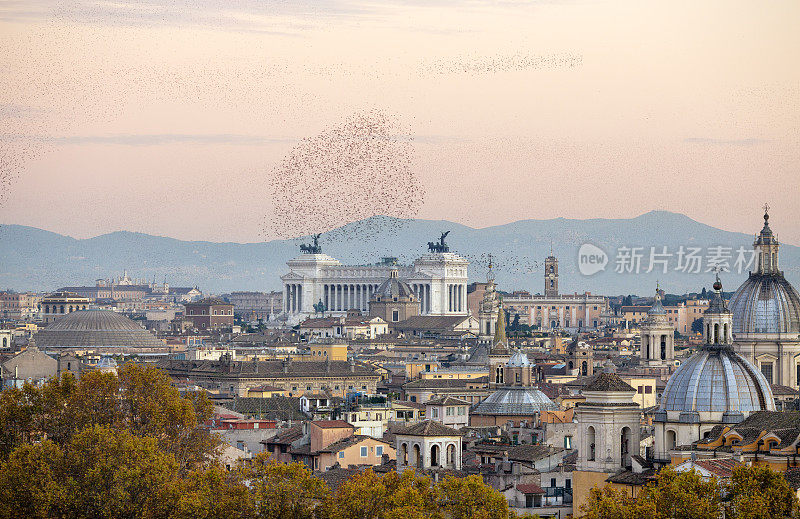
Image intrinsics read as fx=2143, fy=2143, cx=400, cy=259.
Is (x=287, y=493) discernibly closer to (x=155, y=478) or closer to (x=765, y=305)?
(x=155, y=478)

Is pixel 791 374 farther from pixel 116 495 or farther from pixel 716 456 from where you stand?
pixel 116 495

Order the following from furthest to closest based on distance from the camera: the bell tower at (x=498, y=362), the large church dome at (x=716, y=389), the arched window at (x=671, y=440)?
the bell tower at (x=498, y=362) → the arched window at (x=671, y=440) → the large church dome at (x=716, y=389)

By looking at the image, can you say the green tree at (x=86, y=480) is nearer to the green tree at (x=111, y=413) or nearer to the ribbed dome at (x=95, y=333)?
the green tree at (x=111, y=413)

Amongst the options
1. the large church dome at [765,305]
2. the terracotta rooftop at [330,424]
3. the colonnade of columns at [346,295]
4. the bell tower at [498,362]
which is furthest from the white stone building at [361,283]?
the terracotta rooftop at [330,424]

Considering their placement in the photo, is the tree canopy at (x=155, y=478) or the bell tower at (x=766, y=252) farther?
the bell tower at (x=766, y=252)

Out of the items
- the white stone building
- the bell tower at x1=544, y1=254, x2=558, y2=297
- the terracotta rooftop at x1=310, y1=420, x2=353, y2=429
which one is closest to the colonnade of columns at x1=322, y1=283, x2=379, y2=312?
the white stone building

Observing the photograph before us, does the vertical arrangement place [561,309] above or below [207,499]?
above

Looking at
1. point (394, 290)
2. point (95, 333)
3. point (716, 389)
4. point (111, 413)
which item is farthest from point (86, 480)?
point (394, 290)
